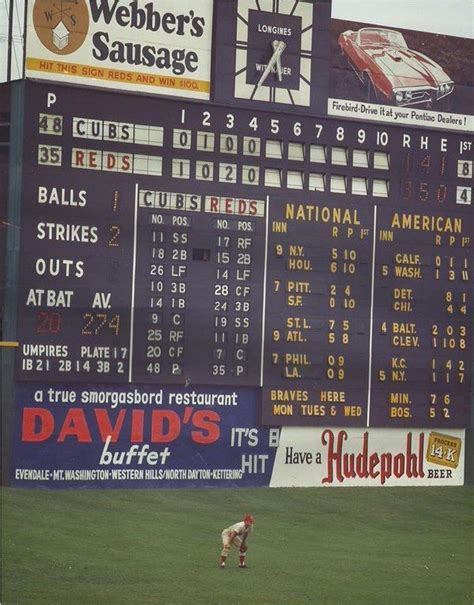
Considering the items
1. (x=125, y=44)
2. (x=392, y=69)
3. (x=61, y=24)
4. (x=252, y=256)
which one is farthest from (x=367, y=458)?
(x=61, y=24)

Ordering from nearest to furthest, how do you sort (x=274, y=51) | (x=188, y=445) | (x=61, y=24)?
(x=61, y=24) < (x=188, y=445) < (x=274, y=51)

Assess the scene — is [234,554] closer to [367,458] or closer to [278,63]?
[367,458]

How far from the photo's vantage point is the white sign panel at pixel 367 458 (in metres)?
30.9

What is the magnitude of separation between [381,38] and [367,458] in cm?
877

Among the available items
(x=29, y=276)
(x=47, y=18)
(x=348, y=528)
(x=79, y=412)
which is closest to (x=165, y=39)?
(x=47, y=18)

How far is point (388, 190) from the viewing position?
31.5 meters

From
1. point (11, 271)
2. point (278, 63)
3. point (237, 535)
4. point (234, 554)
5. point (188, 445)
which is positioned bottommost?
point (234, 554)

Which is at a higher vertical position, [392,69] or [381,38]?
[381,38]

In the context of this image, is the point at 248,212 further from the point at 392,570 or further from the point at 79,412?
the point at 392,570

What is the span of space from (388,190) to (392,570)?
31.3 ft

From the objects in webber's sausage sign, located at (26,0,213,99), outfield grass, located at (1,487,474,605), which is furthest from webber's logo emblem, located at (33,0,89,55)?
outfield grass, located at (1,487,474,605)

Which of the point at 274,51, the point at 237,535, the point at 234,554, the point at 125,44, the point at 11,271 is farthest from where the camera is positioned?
the point at 274,51

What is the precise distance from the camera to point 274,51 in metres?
30.4

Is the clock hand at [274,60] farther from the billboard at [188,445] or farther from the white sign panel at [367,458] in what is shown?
the white sign panel at [367,458]
